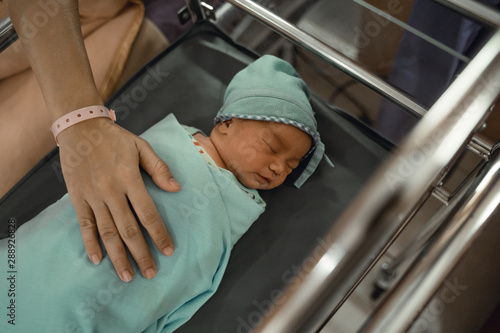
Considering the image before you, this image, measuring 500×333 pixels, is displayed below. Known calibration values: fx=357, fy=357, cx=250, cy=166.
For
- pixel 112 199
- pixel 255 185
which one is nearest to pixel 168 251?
pixel 112 199

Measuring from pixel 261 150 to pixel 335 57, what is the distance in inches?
11.5

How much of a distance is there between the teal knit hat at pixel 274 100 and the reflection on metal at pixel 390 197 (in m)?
0.50

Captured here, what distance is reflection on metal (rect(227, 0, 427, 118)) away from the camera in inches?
32.5

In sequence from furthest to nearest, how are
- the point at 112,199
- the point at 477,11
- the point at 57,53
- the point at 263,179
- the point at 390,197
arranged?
the point at 263,179, the point at 57,53, the point at 112,199, the point at 477,11, the point at 390,197

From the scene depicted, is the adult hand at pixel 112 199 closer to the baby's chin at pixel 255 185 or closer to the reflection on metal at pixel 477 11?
the baby's chin at pixel 255 185

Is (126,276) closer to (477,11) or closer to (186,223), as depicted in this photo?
(186,223)

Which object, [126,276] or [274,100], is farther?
[274,100]

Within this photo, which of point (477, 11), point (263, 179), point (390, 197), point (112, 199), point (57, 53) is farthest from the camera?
point (263, 179)

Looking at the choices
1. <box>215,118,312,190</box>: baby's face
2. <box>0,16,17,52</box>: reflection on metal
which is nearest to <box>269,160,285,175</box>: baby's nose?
<box>215,118,312,190</box>: baby's face

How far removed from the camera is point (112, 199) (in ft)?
2.28

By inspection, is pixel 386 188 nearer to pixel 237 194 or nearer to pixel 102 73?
pixel 237 194

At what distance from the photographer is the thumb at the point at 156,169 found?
0.76 meters

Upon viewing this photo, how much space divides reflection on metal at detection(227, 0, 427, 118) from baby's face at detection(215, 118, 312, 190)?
0.19 m

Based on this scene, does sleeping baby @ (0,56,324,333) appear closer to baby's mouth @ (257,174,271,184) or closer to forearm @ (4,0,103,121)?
baby's mouth @ (257,174,271,184)
